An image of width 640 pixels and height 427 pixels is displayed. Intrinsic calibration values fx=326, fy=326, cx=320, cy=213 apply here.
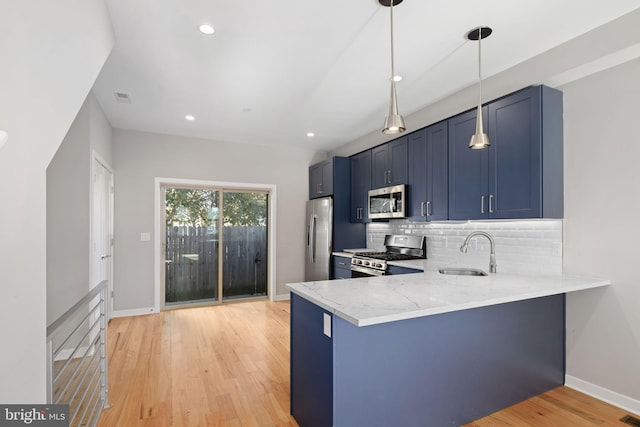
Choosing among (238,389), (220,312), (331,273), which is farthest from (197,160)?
(238,389)

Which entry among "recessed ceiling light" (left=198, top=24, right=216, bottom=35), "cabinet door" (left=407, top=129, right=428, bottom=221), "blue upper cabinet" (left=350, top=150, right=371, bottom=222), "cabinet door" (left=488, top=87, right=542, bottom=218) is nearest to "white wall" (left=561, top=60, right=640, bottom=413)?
"cabinet door" (left=488, top=87, right=542, bottom=218)

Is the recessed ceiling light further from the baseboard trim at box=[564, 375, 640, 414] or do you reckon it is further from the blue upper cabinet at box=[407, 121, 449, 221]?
the baseboard trim at box=[564, 375, 640, 414]

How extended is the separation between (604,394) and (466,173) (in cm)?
198

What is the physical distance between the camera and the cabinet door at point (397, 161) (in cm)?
398

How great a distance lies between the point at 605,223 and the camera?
2.39m

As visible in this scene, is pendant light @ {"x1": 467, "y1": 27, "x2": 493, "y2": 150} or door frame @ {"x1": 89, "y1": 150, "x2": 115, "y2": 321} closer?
pendant light @ {"x1": 467, "y1": 27, "x2": 493, "y2": 150}

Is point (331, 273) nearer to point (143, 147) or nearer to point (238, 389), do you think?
point (238, 389)

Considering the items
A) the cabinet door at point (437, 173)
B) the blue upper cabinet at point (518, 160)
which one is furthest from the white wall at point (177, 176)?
the blue upper cabinet at point (518, 160)

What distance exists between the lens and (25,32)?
1149 millimetres

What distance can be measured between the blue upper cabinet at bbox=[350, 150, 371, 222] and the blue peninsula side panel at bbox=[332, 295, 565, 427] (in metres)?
2.63

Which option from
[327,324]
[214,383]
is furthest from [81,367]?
[327,324]

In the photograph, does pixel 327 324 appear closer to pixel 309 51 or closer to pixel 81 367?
pixel 309 51

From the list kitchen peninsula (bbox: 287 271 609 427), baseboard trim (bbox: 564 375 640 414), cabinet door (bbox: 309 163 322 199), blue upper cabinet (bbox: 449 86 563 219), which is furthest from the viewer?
cabinet door (bbox: 309 163 322 199)

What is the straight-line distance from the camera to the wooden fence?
5156 mm
